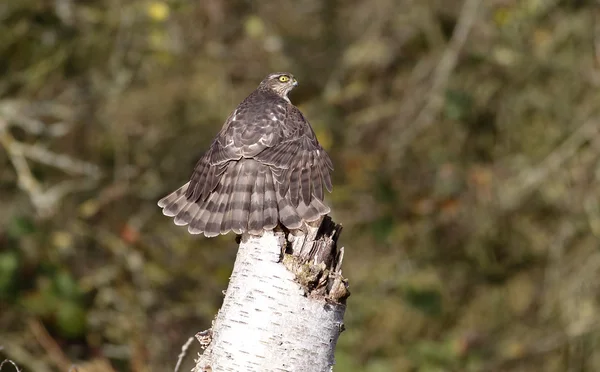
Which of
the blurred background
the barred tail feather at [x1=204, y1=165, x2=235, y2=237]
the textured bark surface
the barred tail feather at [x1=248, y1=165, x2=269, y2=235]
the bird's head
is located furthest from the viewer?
the blurred background

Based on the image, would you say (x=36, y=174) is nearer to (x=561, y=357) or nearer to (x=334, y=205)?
(x=334, y=205)

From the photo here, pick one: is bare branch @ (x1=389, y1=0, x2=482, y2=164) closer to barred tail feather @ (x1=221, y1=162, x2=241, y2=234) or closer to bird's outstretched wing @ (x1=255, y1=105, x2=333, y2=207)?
bird's outstretched wing @ (x1=255, y1=105, x2=333, y2=207)

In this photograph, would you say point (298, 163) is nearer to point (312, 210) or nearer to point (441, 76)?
point (312, 210)

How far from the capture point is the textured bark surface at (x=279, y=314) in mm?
2992

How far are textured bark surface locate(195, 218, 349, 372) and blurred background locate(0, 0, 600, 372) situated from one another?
4369 millimetres

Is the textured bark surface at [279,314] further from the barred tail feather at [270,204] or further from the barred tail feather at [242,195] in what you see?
the barred tail feather at [242,195]

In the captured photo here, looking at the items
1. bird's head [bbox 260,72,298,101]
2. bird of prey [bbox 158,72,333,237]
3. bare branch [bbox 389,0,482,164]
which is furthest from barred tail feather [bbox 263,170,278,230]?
bare branch [bbox 389,0,482,164]

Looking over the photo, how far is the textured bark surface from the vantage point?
2.99m

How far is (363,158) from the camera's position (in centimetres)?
820

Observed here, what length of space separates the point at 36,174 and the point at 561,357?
5587mm

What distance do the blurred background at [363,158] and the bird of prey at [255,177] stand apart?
3.37m

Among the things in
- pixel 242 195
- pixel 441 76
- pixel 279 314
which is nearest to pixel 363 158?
pixel 441 76

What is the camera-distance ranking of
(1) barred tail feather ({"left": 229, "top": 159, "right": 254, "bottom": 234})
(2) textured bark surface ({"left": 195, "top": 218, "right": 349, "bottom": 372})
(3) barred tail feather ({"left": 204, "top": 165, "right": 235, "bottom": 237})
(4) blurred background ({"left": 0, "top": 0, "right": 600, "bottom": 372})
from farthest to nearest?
(4) blurred background ({"left": 0, "top": 0, "right": 600, "bottom": 372}), (3) barred tail feather ({"left": 204, "top": 165, "right": 235, "bottom": 237}), (1) barred tail feather ({"left": 229, "top": 159, "right": 254, "bottom": 234}), (2) textured bark surface ({"left": 195, "top": 218, "right": 349, "bottom": 372})

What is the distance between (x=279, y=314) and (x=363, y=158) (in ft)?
17.4
